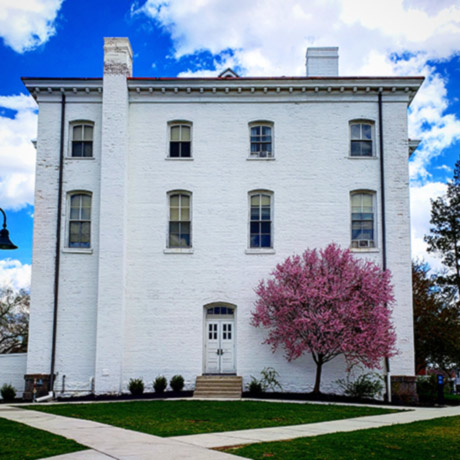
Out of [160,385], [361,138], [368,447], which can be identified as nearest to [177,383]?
[160,385]

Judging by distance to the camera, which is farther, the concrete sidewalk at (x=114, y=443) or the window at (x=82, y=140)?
the window at (x=82, y=140)

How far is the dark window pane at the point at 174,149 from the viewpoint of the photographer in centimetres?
2339

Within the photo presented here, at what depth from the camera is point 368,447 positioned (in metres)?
10.4

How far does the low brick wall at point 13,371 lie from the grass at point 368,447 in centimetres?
1455

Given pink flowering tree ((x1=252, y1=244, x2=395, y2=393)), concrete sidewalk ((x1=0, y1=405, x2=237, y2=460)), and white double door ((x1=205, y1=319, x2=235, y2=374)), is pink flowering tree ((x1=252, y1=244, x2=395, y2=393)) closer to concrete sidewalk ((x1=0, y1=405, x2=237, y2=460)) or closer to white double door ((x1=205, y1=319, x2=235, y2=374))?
white double door ((x1=205, y1=319, x2=235, y2=374))

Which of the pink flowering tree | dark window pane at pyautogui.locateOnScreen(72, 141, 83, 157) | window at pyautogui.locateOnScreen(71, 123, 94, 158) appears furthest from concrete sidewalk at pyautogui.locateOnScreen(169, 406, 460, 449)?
dark window pane at pyautogui.locateOnScreen(72, 141, 83, 157)

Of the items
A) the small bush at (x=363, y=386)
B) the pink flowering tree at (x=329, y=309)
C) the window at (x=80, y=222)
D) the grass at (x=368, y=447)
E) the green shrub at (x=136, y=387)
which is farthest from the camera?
the window at (x=80, y=222)

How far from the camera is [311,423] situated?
1384cm

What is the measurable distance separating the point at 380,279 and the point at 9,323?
103 ft

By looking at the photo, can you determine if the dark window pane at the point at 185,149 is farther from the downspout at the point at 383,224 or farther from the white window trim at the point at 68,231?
the downspout at the point at 383,224

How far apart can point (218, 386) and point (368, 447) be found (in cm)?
1107

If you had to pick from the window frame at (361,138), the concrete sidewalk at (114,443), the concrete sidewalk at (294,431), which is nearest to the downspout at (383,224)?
the window frame at (361,138)

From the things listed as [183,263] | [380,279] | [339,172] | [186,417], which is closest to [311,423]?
[186,417]

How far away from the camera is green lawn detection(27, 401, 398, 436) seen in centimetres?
1305
